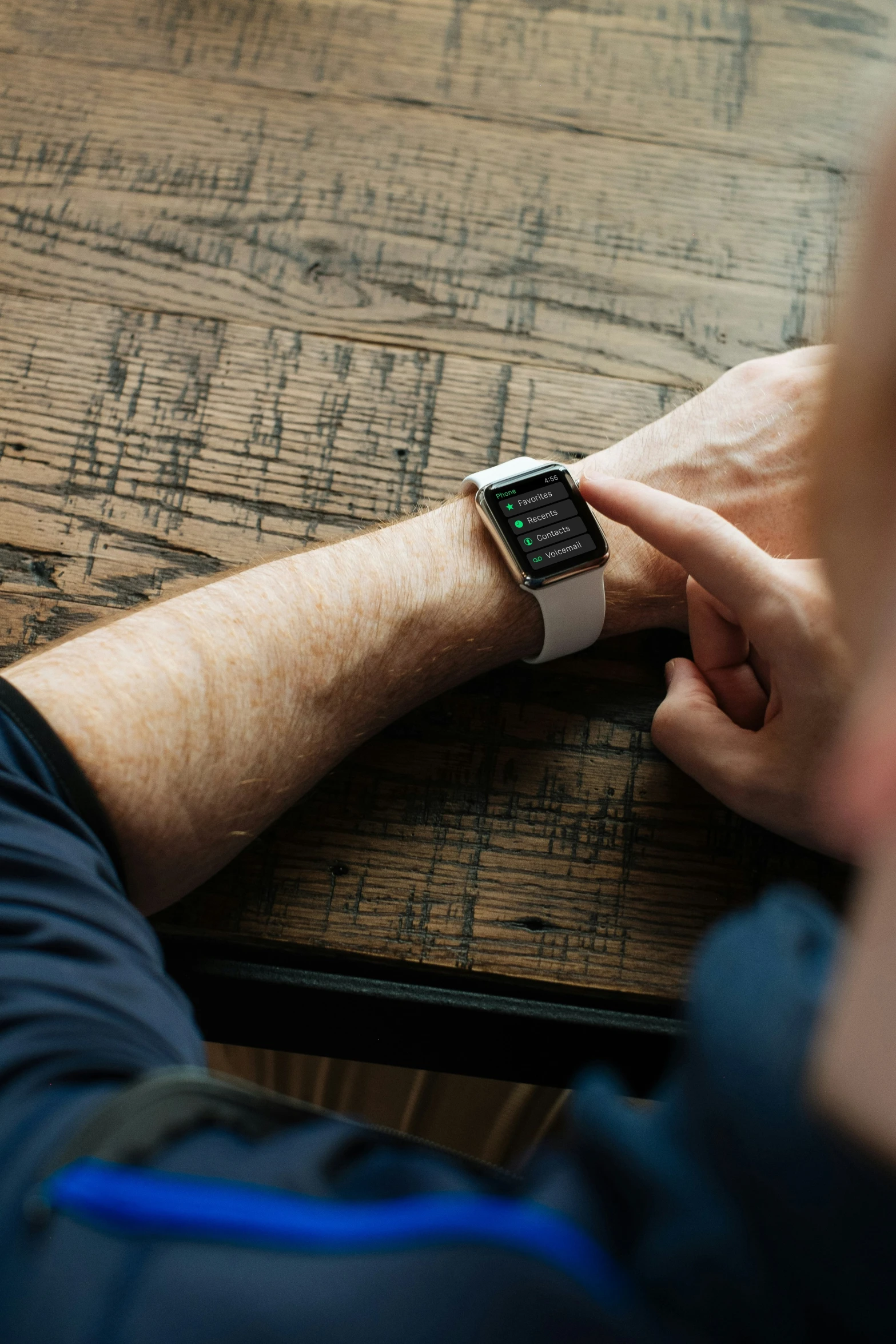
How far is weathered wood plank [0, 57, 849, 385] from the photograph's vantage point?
2.81 feet

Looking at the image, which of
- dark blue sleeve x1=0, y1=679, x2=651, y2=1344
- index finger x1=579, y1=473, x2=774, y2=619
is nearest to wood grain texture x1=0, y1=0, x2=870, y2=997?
index finger x1=579, y1=473, x2=774, y2=619

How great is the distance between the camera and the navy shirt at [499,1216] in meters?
0.22

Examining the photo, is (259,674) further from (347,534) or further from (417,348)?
(417,348)

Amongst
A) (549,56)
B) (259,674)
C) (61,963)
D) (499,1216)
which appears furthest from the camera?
(549,56)

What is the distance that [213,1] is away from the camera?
3.14 feet

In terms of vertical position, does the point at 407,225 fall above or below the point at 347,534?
above

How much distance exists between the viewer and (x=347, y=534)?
787mm

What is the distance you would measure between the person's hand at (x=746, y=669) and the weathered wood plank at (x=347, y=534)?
0.05m

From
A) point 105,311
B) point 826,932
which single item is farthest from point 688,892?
point 105,311

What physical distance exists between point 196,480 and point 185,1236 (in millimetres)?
632

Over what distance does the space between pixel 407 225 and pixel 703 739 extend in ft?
1.96

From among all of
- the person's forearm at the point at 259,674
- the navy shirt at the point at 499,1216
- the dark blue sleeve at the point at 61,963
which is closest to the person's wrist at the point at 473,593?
the person's forearm at the point at 259,674

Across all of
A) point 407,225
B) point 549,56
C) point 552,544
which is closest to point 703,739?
point 552,544

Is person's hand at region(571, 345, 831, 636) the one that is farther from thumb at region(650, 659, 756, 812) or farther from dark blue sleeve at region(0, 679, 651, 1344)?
dark blue sleeve at region(0, 679, 651, 1344)
